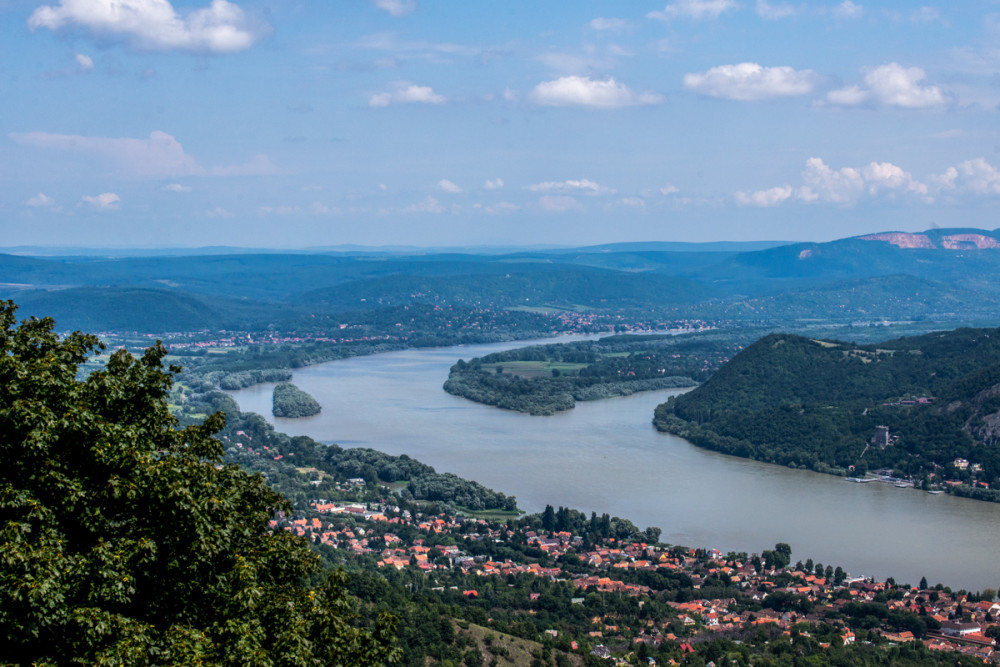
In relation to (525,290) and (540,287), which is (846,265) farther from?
(525,290)

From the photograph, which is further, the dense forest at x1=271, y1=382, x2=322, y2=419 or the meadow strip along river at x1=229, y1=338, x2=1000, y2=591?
the dense forest at x1=271, y1=382, x2=322, y2=419

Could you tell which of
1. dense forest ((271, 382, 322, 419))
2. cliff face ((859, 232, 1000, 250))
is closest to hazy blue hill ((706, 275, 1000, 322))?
cliff face ((859, 232, 1000, 250))

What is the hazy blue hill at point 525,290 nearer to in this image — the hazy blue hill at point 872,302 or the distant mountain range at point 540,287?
the distant mountain range at point 540,287

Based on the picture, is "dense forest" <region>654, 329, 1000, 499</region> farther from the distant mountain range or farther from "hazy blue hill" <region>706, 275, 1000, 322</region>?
"hazy blue hill" <region>706, 275, 1000, 322</region>

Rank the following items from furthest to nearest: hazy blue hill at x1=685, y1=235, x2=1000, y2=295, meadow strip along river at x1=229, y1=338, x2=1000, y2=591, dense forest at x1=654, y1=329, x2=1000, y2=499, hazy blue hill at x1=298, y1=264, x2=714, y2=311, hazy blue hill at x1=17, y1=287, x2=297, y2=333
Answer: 1. hazy blue hill at x1=685, y1=235, x2=1000, y2=295
2. hazy blue hill at x1=298, y1=264, x2=714, y2=311
3. hazy blue hill at x1=17, y1=287, x2=297, y2=333
4. dense forest at x1=654, y1=329, x2=1000, y2=499
5. meadow strip along river at x1=229, y1=338, x2=1000, y2=591

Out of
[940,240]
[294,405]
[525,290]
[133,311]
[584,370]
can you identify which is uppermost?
[940,240]

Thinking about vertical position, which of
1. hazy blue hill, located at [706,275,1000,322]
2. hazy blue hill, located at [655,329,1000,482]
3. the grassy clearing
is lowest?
the grassy clearing

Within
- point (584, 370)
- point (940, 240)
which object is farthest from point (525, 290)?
point (940, 240)

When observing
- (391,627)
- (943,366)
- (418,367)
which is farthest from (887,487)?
(418,367)
